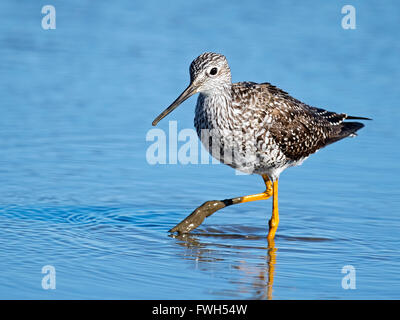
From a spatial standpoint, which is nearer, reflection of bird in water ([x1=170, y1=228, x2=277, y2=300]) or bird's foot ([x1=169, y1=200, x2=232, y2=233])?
reflection of bird in water ([x1=170, y1=228, x2=277, y2=300])

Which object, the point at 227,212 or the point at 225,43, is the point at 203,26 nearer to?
the point at 225,43

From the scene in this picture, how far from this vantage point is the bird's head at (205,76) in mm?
10141

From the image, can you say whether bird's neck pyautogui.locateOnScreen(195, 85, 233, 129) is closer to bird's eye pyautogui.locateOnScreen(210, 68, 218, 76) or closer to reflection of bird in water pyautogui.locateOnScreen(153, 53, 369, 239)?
reflection of bird in water pyautogui.locateOnScreen(153, 53, 369, 239)

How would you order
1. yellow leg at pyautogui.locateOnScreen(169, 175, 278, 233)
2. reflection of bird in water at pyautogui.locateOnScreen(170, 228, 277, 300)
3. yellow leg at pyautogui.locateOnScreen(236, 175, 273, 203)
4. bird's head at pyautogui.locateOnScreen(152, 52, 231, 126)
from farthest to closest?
1. yellow leg at pyautogui.locateOnScreen(236, 175, 273, 203)
2. yellow leg at pyautogui.locateOnScreen(169, 175, 278, 233)
3. bird's head at pyautogui.locateOnScreen(152, 52, 231, 126)
4. reflection of bird in water at pyautogui.locateOnScreen(170, 228, 277, 300)

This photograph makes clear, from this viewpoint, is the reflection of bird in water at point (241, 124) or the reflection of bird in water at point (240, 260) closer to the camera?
the reflection of bird in water at point (240, 260)

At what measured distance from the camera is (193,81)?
10.1 metres

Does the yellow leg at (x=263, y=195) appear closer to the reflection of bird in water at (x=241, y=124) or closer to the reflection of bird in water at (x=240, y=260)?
the reflection of bird in water at (x=241, y=124)

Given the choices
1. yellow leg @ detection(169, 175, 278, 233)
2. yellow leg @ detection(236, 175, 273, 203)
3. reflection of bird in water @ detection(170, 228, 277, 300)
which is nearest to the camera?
reflection of bird in water @ detection(170, 228, 277, 300)

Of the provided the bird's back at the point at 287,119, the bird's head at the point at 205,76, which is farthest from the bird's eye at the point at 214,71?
the bird's back at the point at 287,119

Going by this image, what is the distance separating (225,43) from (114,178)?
6729 mm

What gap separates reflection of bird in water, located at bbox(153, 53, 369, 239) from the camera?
33.3 ft

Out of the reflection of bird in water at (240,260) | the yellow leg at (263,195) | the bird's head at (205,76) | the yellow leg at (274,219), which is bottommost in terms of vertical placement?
the reflection of bird in water at (240,260)

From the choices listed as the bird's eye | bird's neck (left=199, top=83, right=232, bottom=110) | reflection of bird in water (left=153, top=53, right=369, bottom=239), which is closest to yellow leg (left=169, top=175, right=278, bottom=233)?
reflection of bird in water (left=153, top=53, right=369, bottom=239)

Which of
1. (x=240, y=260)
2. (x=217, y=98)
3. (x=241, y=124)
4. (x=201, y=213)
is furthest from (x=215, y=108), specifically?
(x=240, y=260)
